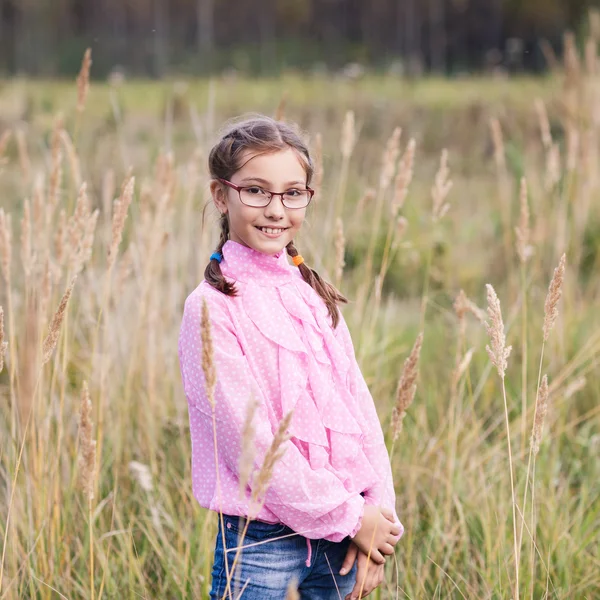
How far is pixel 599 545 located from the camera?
2.03 m

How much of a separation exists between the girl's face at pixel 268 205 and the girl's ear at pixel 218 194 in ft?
0.12

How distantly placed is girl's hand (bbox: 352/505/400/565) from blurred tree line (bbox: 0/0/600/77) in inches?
974

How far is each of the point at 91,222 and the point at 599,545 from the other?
1308 mm

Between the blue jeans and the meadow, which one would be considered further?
the meadow

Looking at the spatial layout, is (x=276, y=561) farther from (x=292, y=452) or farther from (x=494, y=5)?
(x=494, y=5)

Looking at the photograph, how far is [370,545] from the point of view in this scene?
1479mm

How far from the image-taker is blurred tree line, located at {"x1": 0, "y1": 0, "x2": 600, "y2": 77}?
28344 mm

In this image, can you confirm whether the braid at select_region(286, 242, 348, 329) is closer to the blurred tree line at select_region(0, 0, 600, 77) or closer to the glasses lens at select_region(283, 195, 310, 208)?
the glasses lens at select_region(283, 195, 310, 208)

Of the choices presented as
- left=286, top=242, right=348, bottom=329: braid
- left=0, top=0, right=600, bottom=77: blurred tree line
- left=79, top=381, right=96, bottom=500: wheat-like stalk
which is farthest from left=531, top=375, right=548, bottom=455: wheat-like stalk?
left=0, top=0, right=600, bottom=77: blurred tree line

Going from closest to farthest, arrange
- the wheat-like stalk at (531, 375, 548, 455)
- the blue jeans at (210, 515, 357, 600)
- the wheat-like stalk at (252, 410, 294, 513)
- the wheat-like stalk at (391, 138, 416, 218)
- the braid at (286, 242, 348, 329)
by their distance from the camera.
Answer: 1. the wheat-like stalk at (252, 410, 294, 513)
2. the wheat-like stalk at (531, 375, 548, 455)
3. the blue jeans at (210, 515, 357, 600)
4. the braid at (286, 242, 348, 329)
5. the wheat-like stalk at (391, 138, 416, 218)

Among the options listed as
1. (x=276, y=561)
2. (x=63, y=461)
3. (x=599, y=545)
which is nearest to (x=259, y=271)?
(x=276, y=561)

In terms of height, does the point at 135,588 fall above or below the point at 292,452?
below

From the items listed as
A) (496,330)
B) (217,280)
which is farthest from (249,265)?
(496,330)

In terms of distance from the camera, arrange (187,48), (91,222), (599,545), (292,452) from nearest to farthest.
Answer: (292,452), (91,222), (599,545), (187,48)
